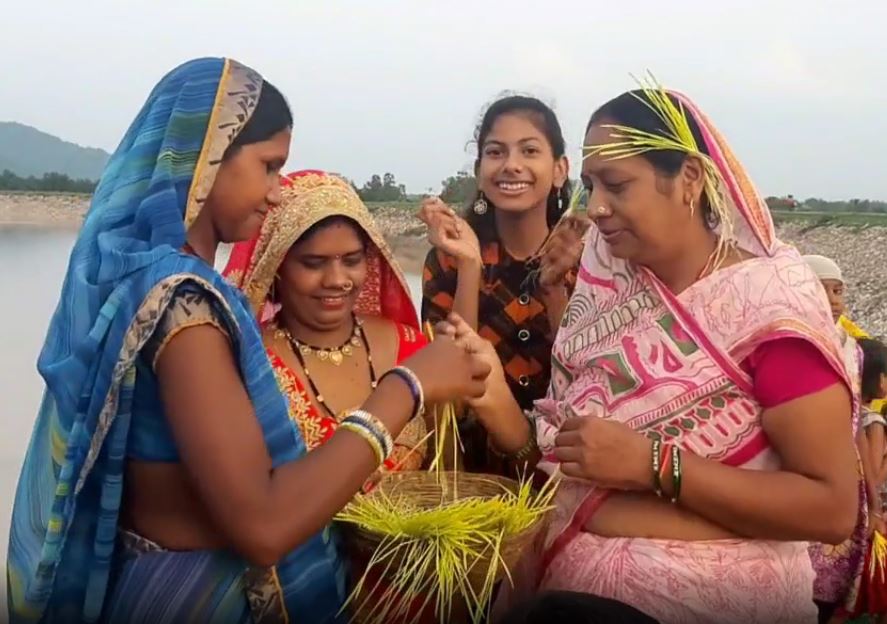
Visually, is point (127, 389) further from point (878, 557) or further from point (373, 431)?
point (878, 557)

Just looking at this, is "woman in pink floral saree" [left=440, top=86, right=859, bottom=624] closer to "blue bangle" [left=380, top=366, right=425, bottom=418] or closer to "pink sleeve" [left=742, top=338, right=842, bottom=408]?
"pink sleeve" [left=742, top=338, right=842, bottom=408]

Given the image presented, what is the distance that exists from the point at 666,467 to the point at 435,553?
0.61m

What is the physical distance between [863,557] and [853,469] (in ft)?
2.87

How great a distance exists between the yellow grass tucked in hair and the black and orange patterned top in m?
1.16

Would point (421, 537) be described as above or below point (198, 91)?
below

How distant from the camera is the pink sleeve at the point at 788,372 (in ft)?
7.36

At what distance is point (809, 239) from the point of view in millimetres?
34375

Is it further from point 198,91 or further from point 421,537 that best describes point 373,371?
point 198,91

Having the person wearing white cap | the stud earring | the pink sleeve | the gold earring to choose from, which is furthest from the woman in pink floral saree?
the person wearing white cap

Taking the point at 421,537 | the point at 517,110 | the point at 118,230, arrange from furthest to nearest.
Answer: the point at 517,110
the point at 421,537
the point at 118,230

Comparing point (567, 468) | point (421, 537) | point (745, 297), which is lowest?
point (421, 537)

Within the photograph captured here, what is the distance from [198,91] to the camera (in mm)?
2025

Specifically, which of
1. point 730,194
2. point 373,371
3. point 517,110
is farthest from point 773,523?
point 517,110

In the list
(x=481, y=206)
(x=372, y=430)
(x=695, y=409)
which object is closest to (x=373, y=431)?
(x=372, y=430)
